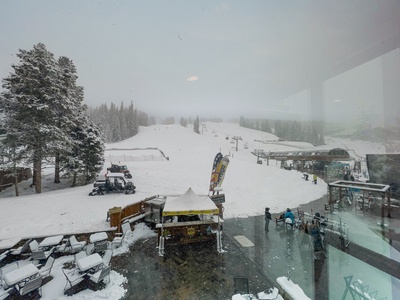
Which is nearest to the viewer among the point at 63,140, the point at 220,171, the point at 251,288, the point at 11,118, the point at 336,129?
the point at 336,129

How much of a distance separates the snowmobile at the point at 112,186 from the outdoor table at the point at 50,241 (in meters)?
6.32

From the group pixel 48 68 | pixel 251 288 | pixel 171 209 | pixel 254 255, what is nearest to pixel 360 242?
pixel 254 255

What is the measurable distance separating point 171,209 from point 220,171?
4.70 m

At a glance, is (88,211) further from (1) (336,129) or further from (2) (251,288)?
(1) (336,129)

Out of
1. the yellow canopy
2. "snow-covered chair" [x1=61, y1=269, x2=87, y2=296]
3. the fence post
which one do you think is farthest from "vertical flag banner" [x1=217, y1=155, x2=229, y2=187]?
"snow-covered chair" [x1=61, y1=269, x2=87, y2=296]

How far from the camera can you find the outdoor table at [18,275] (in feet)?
17.6

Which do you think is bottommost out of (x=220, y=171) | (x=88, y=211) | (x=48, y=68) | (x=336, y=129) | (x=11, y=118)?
(x=88, y=211)

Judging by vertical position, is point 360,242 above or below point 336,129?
below

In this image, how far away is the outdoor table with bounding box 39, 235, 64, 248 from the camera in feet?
24.1

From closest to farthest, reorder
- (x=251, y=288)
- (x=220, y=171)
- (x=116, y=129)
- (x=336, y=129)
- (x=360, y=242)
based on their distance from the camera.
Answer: (x=336, y=129), (x=251, y=288), (x=360, y=242), (x=220, y=171), (x=116, y=129)

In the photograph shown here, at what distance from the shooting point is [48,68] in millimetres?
14852

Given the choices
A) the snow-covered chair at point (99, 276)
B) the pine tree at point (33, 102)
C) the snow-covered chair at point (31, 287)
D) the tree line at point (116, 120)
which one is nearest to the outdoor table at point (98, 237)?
the snow-covered chair at point (99, 276)

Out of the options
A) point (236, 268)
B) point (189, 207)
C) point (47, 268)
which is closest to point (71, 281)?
point (47, 268)

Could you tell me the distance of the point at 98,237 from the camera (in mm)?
7926
